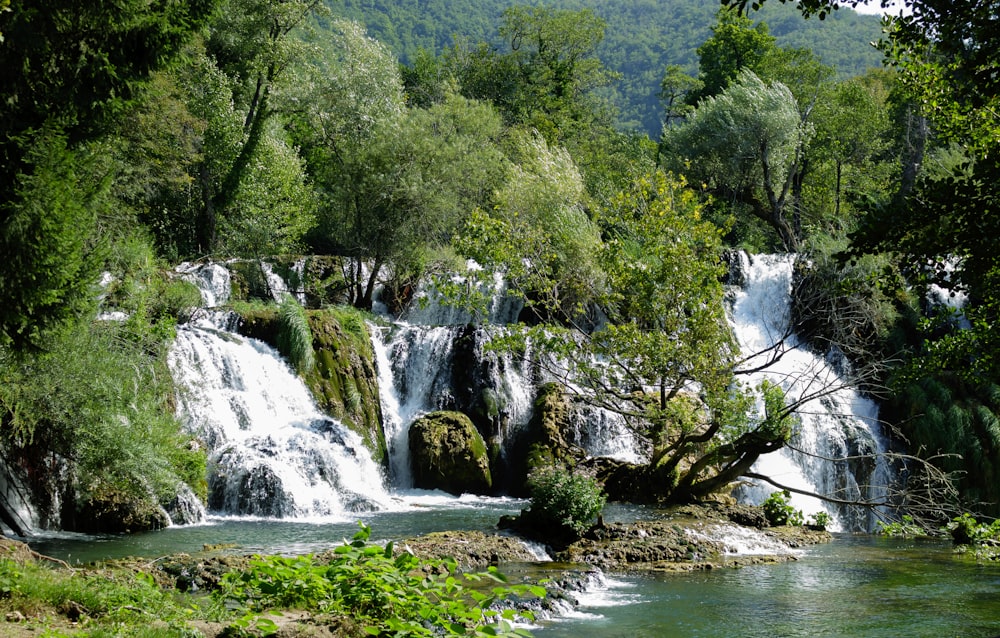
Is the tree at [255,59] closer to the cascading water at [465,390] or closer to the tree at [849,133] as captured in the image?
the cascading water at [465,390]

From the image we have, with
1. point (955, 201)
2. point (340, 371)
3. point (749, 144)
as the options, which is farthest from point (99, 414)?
point (749, 144)

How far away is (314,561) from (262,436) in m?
10.3

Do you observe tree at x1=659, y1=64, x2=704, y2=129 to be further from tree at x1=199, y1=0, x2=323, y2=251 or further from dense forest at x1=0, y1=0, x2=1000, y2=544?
tree at x1=199, y1=0, x2=323, y2=251

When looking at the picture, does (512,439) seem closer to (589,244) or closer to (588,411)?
(588,411)

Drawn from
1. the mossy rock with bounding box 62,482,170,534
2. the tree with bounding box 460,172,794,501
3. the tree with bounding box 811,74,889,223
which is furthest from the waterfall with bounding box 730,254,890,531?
the tree with bounding box 811,74,889,223

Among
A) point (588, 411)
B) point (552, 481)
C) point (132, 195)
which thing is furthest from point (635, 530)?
point (132, 195)

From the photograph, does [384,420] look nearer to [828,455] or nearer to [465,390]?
[465,390]

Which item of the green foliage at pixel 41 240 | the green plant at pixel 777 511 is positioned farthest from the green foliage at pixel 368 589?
the green plant at pixel 777 511

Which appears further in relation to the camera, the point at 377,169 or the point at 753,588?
the point at 377,169

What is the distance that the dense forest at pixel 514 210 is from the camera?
7.97m

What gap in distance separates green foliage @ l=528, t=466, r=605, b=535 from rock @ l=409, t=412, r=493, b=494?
6841 millimetres

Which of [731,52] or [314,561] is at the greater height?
[731,52]

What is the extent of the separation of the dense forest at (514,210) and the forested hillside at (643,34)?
1179 inches

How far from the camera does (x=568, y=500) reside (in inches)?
487
